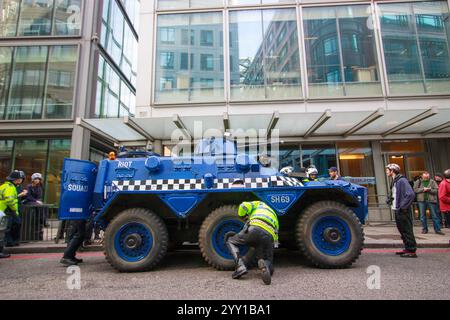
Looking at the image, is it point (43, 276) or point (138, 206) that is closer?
point (43, 276)

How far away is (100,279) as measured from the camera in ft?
14.6

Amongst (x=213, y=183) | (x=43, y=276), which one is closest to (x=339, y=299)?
(x=213, y=183)

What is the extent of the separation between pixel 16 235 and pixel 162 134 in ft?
18.8

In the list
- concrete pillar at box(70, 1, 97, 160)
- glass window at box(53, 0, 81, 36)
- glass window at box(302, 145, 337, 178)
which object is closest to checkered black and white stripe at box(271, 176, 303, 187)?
glass window at box(302, 145, 337, 178)

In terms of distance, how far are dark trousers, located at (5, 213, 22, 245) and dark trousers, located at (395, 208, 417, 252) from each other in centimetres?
888

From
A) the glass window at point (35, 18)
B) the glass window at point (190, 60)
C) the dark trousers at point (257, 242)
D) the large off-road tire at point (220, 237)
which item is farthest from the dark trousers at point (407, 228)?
the glass window at point (35, 18)

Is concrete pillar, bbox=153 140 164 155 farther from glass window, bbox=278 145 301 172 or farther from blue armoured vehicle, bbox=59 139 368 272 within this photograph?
blue armoured vehicle, bbox=59 139 368 272

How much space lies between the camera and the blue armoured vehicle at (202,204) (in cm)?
474

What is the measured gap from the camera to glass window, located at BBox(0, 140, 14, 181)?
12.8 metres

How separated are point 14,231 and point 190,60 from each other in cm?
913

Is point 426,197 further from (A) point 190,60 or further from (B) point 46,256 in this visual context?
(B) point 46,256

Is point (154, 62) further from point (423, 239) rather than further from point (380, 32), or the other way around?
point (423, 239)

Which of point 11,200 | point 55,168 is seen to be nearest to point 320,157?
point 11,200

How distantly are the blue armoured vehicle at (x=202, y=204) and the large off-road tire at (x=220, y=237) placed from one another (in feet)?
0.05
